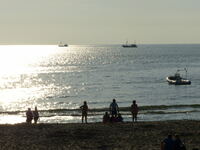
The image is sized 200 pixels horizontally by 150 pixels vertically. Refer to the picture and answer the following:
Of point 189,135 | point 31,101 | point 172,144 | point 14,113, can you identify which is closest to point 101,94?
point 31,101

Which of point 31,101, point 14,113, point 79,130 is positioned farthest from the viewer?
point 31,101

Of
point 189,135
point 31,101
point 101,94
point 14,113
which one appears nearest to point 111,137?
point 189,135

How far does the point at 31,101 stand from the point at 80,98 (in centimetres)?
743

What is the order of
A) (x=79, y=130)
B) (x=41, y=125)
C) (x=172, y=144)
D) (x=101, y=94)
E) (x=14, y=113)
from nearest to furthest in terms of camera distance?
(x=172, y=144) < (x=79, y=130) < (x=41, y=125) < (x=14, y=113) < (x=101, y=94)

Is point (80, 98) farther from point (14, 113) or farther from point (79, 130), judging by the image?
point (79, 130)

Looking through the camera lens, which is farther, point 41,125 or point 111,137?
point 41,125

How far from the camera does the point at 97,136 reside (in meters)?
23.3

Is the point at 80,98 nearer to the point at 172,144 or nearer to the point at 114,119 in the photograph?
the point at 114,119

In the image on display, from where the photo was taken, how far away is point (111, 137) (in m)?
23.0

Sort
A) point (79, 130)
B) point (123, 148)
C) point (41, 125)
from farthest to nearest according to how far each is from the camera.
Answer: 1. point (41, 125)
2. point (79, 130)
3. point (123, 148)

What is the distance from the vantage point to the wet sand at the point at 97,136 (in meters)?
21.3

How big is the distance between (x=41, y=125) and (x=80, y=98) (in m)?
39.0

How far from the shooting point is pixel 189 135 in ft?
76.7

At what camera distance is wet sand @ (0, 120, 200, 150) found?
2127 centimetres
